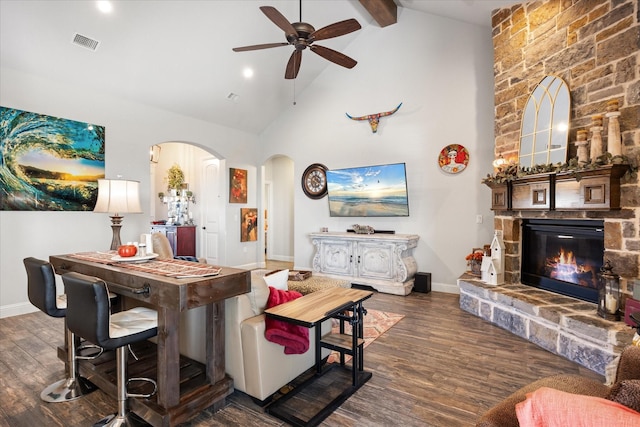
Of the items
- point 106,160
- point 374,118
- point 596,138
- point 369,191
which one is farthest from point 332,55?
point 106,160

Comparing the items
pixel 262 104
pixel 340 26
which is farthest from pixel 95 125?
pixel 340 26

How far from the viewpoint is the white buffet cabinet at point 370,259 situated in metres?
5.07

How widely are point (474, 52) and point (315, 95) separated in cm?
306

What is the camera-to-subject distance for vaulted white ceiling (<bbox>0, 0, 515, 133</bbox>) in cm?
374

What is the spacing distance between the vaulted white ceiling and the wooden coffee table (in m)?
4.09

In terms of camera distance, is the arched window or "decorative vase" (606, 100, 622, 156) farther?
the arched window

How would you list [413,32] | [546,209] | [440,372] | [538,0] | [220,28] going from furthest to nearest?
[413,32], [220,28], [538,0], [546,209], [440,372]

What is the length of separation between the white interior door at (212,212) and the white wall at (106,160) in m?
1.10

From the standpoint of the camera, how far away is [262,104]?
6.63m

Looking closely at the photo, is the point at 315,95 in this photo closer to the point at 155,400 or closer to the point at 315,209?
the point at 315,209

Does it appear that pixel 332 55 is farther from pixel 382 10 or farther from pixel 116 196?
pixel 116 196

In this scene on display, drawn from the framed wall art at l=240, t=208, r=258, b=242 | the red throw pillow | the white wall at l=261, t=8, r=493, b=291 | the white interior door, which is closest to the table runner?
the red throw pillow

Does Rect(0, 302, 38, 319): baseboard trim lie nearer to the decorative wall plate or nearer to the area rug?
the area rug

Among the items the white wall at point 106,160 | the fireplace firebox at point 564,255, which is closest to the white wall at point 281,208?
the white wall at point 106,160
